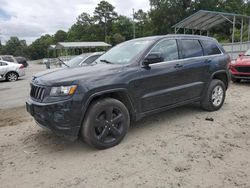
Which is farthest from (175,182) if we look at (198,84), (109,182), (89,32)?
(89,32)

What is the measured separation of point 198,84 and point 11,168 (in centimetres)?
392

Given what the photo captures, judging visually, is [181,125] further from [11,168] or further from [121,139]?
[11,168]

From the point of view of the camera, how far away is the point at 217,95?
562cm

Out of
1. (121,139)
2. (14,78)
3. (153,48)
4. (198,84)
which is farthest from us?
(14,78)

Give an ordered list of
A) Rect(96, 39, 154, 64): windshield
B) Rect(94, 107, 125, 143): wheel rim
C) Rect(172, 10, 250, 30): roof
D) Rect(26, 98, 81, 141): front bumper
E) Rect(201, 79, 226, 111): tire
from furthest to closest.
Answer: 1. Rect(172, 10, 250, 30): roof
2. Rect(201, 79, 226, 111): tire
3. Rect(96, 39, 154, 64): windshield
4. Rect(94, 107, 125, 143): wheel rim
5. Rect(26, 98, 81, 141): front bumper

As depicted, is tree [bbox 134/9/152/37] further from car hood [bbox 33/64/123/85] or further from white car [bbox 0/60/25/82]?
car hood [bbox 33/64/123/85]

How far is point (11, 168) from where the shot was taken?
3350 millimetres

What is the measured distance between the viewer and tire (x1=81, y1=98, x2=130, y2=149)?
3554mm

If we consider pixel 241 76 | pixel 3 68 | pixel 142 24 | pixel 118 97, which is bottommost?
pixel 118 97

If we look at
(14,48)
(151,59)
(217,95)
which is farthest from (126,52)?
(14,48)

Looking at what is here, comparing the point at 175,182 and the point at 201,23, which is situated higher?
the point at 201,23

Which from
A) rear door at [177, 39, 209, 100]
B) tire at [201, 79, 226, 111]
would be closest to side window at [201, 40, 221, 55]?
rear door at [177, 39, 209, 100]

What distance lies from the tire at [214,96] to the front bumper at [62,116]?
3239 mm

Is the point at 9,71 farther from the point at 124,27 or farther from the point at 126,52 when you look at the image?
the point at 124,27
